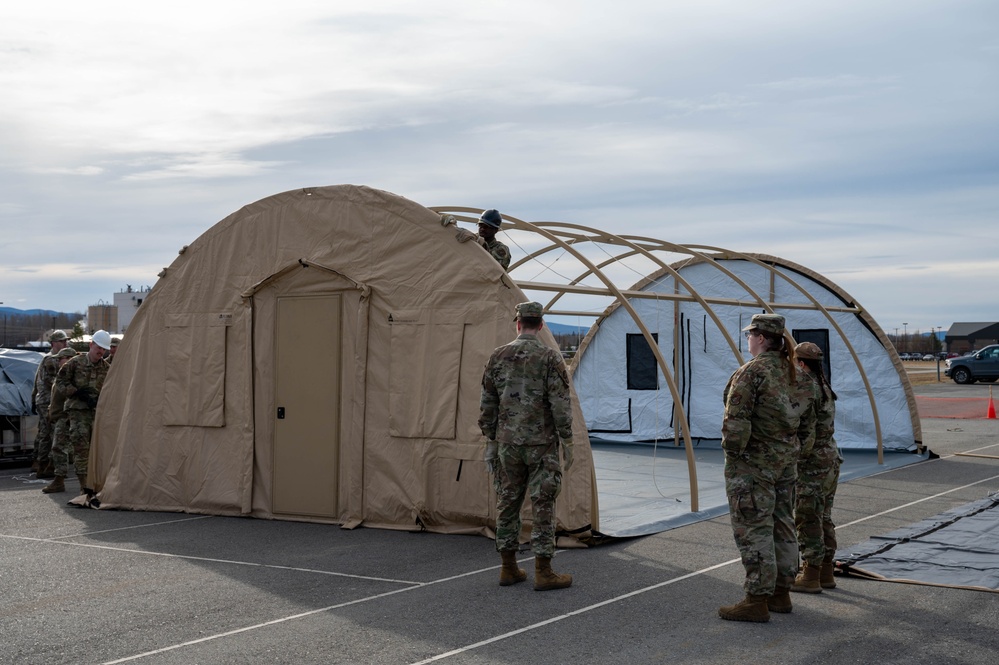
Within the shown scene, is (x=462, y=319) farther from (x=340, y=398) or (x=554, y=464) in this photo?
(x=554, y=464)

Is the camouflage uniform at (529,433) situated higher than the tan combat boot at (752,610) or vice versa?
the camouflage uniform at (529,433)

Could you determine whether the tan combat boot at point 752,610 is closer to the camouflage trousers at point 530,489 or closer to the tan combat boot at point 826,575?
the tan combat boot at point 826,575

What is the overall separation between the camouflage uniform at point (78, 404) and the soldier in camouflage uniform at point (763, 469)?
8.92 meters

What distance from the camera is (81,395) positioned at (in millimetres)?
12492

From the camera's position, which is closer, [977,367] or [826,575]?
[826,575]

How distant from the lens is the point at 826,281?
16734 millimetres

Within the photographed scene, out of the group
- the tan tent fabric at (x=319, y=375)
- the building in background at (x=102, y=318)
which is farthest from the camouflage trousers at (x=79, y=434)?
the building in background at (x=102, y=318)

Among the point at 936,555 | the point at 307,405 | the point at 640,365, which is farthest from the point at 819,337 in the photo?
the point at 307,405

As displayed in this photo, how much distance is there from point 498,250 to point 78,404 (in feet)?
20.2

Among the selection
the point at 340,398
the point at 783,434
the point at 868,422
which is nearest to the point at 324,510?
the point at 340,398

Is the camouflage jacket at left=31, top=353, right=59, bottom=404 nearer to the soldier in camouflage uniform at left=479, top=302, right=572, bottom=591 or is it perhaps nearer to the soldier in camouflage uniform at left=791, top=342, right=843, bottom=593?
the soldier in camouflage uniform at left=479, top=302, right=572, bottom=591

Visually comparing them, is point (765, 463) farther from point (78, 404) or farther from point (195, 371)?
point (78, 404)

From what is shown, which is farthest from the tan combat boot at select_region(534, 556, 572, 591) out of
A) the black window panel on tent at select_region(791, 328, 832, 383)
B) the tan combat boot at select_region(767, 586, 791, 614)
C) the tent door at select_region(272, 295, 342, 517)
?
the black window panel on tent at select_region(791, 328, 832, 383)

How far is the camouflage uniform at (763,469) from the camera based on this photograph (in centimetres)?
616
